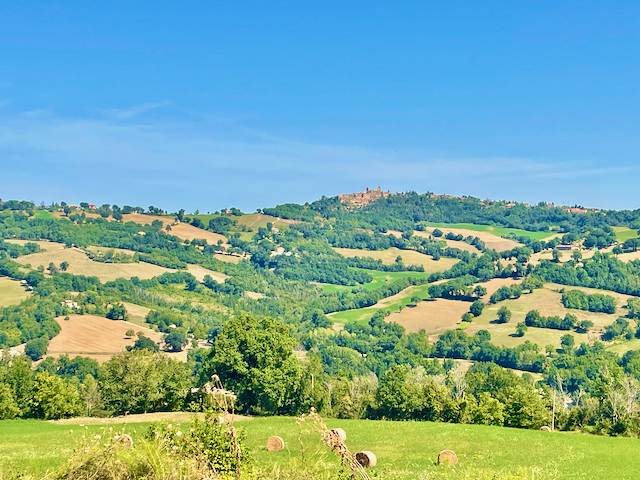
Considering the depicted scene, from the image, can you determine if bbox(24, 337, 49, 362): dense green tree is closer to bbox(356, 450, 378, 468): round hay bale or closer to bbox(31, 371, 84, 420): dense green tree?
bbox(31, 371, 84, 420): dense green tree

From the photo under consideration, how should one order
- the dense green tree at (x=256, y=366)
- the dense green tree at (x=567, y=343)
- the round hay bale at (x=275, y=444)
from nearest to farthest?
the round hay bale at (x=275, y=444) < the dense green tree at (x=256, y=366) < the dense green tree at (x=567, y=343)

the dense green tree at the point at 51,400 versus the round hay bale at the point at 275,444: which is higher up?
the round hay bale at the point at 275,444

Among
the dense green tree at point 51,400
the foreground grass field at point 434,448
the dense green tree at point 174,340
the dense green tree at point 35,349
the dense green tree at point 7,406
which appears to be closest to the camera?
the foreground grass field at point 434,448

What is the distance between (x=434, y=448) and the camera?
145ft

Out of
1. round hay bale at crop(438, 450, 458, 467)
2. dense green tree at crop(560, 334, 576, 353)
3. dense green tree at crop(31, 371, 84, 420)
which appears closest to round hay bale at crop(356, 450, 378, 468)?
round hay bale at crop(438, 450, 458, 467)

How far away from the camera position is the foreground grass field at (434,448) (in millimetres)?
37312

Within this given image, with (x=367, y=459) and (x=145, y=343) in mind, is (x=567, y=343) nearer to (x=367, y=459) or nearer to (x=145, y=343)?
(x=145, y=343)

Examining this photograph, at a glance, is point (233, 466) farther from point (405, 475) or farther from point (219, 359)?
point (219, 359)

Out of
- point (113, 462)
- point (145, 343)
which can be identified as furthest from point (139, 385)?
point (145, 343)

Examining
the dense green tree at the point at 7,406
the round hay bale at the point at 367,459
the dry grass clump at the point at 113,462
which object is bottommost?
the dense green tree at the point at 7,406

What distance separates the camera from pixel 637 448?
44.4m

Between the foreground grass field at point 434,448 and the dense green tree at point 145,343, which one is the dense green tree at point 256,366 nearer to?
the foreground grass field at point 434,448

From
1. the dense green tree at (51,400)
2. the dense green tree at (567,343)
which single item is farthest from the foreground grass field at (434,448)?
the dense green tree at (567,343)

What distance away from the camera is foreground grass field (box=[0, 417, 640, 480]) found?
1469 inches
